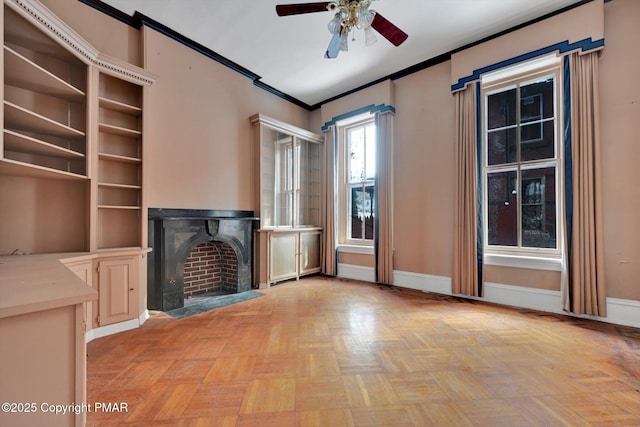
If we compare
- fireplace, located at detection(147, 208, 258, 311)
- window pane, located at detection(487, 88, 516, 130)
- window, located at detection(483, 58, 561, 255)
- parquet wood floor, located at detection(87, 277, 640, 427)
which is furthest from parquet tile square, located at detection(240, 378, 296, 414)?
window pane, located at detection(487, 88, 516, 130)

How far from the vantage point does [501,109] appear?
346cm

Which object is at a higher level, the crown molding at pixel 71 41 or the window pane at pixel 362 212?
the crown molding at pixel 71 41

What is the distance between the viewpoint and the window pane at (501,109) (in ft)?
11.1

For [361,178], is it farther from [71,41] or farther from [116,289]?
[71,41]

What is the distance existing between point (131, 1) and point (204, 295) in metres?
3.51

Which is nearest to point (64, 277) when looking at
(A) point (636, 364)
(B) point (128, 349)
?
(B) point (128, 349)

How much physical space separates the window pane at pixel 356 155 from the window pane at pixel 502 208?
77.8 inches

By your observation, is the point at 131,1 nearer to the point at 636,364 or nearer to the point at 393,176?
the point at 393,176

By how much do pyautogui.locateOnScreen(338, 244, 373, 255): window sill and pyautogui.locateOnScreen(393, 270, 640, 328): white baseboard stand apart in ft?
1.86

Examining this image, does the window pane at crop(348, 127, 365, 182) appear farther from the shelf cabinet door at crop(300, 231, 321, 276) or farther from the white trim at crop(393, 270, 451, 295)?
the white trim at crop(393, 270, 451, 295)

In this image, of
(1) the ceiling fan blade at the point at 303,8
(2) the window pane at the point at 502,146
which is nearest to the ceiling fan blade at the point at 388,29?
(1) the ceiling fan blade at the point at 303,8

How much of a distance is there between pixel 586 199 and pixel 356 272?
3.07 metres

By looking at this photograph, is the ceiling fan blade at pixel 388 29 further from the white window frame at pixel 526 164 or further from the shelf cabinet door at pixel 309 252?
the shelf cabinet door at pixel 309 252

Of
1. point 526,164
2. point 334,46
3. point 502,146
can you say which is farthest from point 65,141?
point 526,164
